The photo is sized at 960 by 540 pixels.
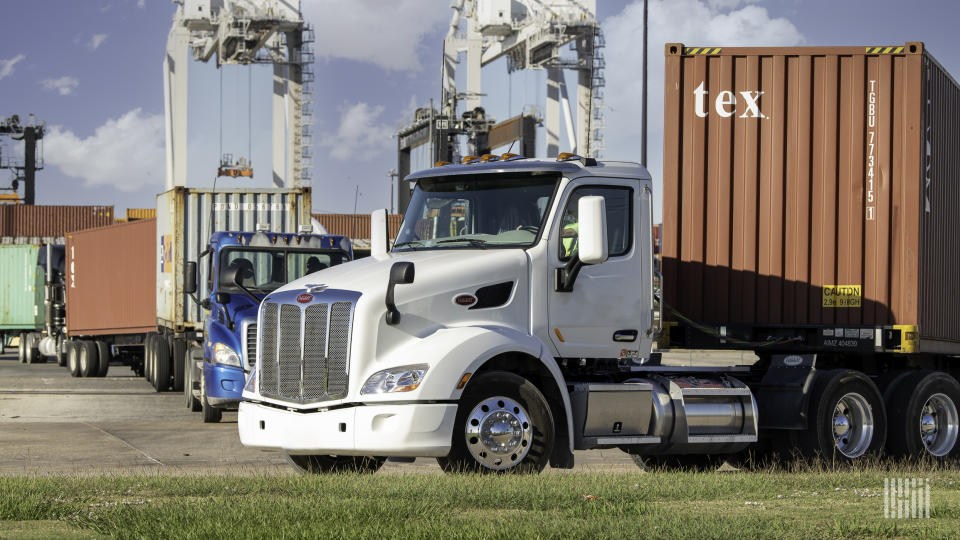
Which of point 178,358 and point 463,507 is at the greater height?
point 463,507

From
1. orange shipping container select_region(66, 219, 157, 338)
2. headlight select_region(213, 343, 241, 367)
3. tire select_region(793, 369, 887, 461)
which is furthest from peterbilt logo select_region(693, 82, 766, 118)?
orange shipping container select_region(66, 219, 157, 338)

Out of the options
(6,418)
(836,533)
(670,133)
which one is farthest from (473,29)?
(836,533)

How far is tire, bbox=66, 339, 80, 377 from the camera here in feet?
105

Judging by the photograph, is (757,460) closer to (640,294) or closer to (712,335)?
(712,335)

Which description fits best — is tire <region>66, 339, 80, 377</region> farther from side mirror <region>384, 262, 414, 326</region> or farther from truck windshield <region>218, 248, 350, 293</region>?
side mirror <region>384, 262, 414, 326</region>

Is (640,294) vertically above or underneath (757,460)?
above

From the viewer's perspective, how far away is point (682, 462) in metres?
12.7

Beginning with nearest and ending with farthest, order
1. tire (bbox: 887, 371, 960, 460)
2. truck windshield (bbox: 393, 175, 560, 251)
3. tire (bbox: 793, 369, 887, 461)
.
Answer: truck windshield (bbox: 393, 175, 560, 251) < tire (bbox: 793, 369, 887, 461) < tire (bbox: 887, 371, 960, 460)

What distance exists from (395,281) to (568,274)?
5.08ft

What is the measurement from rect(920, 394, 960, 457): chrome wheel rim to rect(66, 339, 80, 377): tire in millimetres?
23963

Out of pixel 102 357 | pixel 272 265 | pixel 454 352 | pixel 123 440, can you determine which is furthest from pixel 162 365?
pixel 454 352

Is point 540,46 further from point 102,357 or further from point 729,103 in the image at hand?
point 729,103

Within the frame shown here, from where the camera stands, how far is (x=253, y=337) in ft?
54.9

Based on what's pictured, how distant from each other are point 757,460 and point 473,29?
70.1 metres
